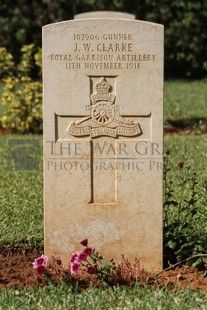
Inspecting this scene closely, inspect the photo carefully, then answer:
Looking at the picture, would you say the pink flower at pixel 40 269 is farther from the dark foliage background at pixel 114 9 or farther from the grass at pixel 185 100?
the dark foliage background at pixel 114 9

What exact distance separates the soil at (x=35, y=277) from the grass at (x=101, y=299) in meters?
0.18

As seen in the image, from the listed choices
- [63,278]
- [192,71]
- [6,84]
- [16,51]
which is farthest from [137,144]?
[192,71]

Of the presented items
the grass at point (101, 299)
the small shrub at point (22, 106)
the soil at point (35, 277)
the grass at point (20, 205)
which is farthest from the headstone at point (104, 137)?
the small shrub at point (22, 106)

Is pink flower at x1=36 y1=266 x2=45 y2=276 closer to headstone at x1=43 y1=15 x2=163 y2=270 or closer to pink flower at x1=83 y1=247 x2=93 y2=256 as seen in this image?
pink flower at x1=83 y1=247 x2=93 y2=256

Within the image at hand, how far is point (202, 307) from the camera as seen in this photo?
4113 millimetres

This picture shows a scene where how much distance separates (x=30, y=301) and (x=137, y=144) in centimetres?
122

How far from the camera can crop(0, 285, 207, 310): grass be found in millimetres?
4141

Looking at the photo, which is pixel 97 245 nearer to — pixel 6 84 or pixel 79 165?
pixel 79 165

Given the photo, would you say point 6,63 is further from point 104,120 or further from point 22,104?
point 104,120

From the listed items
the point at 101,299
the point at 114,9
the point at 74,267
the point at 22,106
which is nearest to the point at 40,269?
the point at 74,267

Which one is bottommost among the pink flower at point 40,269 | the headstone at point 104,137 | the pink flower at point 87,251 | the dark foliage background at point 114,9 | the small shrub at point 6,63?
the pink flower at point 40,269

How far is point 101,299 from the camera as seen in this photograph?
13.9 ft

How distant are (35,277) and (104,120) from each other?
1.09m

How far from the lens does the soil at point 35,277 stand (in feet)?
15.1
